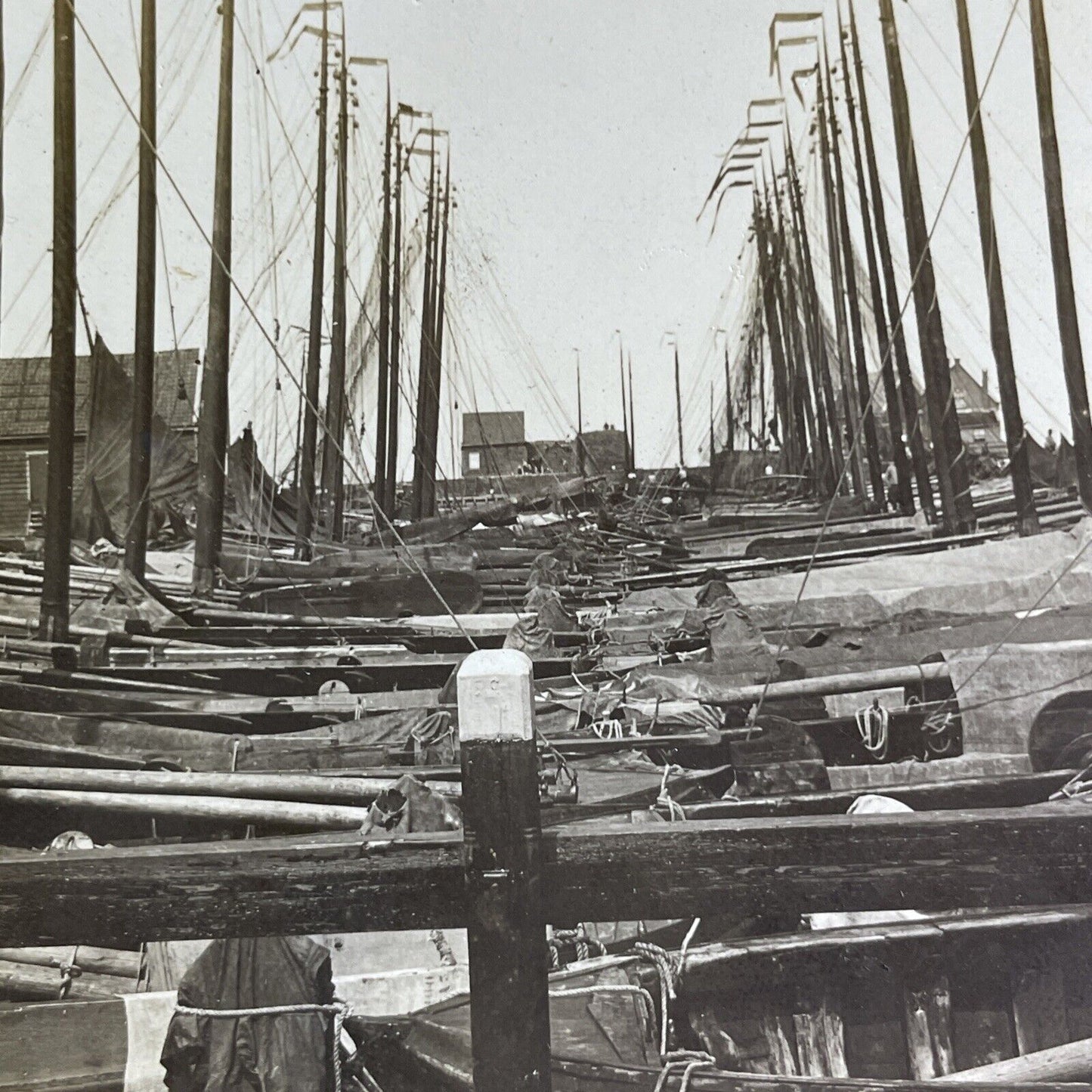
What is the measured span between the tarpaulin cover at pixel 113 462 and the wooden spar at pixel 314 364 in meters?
0.93

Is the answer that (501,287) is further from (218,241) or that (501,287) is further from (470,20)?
(218,241)

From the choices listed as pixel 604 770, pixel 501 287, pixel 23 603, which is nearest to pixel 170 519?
pixel 23 603

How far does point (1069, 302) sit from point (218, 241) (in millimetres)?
4298

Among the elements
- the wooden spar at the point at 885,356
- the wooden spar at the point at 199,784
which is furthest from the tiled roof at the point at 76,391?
the wooden spar at the point at 885,356

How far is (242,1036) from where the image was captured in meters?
2.11

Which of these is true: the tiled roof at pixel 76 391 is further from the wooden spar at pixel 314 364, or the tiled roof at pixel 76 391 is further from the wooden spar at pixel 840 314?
the wooden spar at pixel 840 314

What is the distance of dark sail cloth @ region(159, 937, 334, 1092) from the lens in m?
2.09

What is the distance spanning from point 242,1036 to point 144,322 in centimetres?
400

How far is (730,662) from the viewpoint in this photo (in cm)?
455

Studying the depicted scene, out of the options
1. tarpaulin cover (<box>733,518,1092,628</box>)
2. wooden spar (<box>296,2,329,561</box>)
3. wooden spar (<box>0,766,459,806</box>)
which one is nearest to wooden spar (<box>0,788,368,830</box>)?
wooden spar (<box>0,766,459,806</box>)

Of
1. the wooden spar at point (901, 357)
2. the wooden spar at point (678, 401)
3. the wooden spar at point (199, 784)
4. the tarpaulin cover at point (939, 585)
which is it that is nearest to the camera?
the wooden spar at point (199, 784)

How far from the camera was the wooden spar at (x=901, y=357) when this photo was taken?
5.67 m

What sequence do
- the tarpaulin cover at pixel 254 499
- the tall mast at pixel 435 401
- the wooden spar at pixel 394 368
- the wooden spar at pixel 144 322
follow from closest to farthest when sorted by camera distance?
the wooden spar at pixel 144 322 < the tall mast at pixel 435 401 < the wooden spar at pixel 394 368 < the tarpaulin cover at pixel 254 499

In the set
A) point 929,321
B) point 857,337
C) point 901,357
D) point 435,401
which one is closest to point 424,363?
point 435,401
